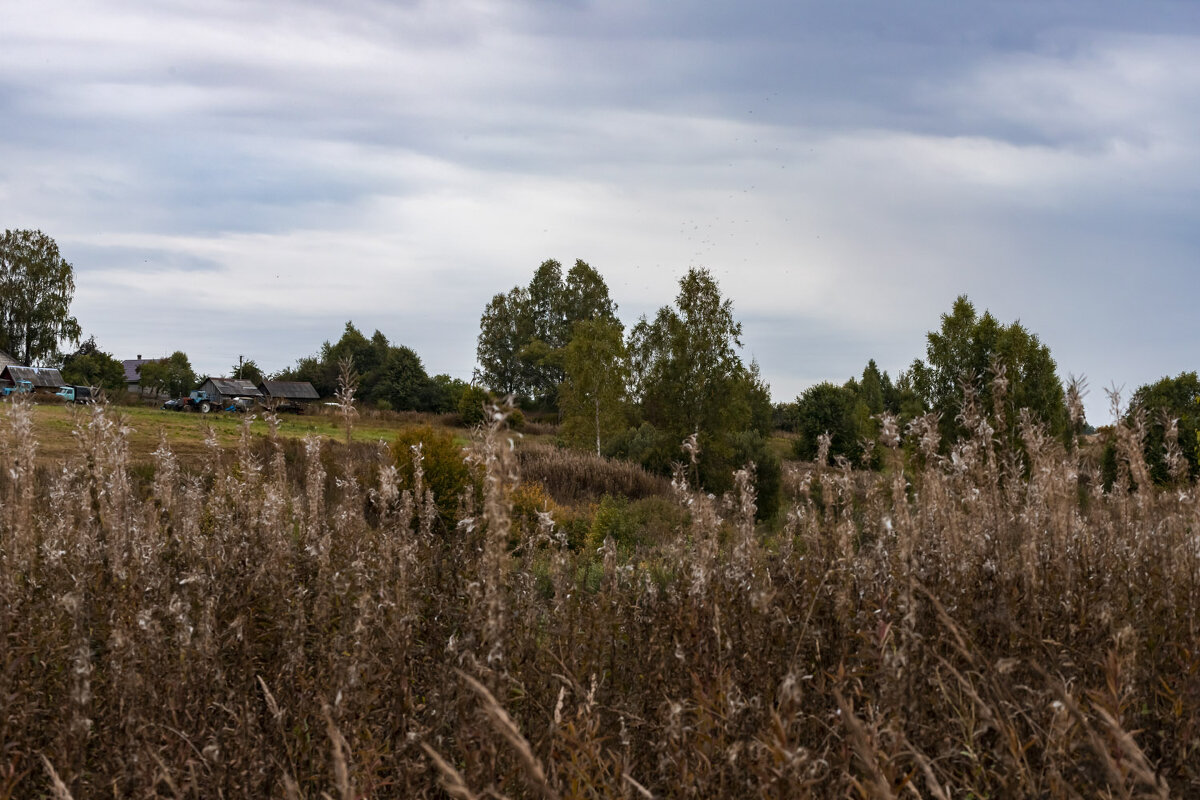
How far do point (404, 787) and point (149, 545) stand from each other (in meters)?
1.92

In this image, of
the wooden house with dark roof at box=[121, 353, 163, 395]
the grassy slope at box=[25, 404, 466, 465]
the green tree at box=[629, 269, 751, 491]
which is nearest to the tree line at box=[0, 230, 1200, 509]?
the green tree at box=[629, 269, 751, 491]

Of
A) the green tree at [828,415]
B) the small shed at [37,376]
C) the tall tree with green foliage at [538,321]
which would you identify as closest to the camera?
the green tree at [828,415]

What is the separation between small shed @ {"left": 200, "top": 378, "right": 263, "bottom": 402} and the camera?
7344cm

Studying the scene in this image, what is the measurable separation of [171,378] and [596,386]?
57.8 m

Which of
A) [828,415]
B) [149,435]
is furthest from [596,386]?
[828,415]

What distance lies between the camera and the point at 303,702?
305 centimetres

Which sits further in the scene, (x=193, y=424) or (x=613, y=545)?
(x=193, y=424)

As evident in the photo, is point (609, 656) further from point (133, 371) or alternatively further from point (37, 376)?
point (133, 371)

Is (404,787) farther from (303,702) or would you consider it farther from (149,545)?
(149,545)

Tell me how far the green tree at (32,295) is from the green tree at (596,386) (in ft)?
126

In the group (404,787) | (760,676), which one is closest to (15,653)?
(404,787)

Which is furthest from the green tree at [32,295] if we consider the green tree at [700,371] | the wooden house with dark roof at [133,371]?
the green tree at [700,371]

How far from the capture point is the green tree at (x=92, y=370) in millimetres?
60062

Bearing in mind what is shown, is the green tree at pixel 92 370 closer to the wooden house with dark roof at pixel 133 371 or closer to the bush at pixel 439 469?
the wooden house with dark roof at pixel 133 371
